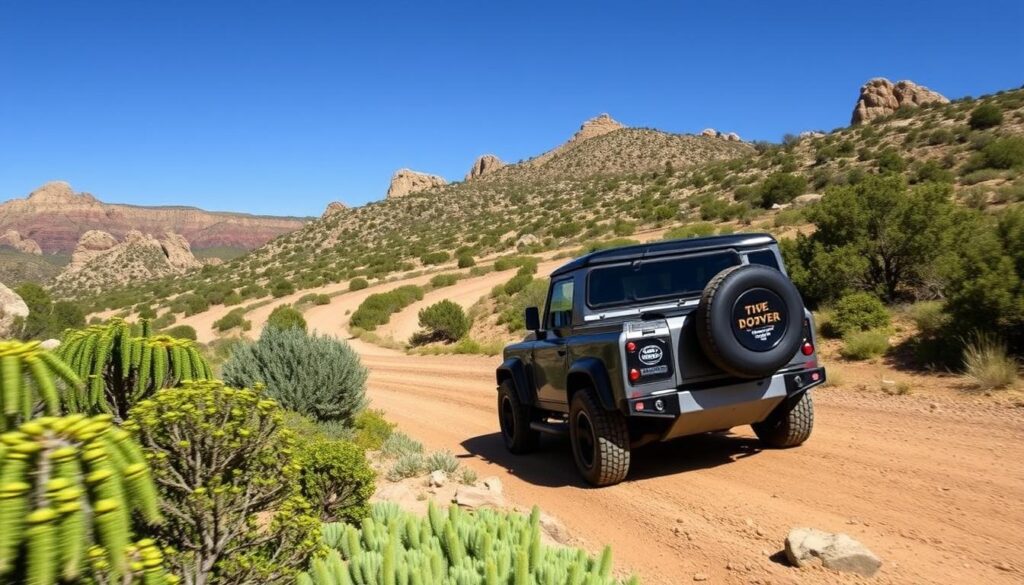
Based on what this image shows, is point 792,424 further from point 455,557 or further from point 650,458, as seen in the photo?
point 455,557

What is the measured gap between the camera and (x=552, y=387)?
7203 millimetres

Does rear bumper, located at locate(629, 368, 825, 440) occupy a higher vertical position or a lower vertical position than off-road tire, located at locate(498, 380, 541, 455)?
higher

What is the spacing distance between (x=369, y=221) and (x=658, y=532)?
7758 centimetres

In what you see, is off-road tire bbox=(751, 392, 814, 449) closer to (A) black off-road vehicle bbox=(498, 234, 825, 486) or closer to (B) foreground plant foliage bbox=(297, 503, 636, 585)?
(A) black off-road vehicle bbox=(498, 234, 825, 486)

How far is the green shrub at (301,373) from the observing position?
29.3 ft

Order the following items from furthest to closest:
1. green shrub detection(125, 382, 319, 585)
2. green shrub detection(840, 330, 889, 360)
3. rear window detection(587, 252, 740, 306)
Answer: green shrub detection(840, 330, 889, 360) → rear window detection(587, 252, 740, 306) → green shrub detection(125, 382, 319, 585)

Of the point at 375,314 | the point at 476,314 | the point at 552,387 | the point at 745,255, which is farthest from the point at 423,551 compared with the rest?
the point at 375,314

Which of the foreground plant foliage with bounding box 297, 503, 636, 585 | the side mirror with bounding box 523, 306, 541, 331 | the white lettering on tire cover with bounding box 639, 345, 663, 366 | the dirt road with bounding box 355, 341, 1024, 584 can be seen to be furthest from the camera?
the side mirror with bounding box 523, 306, 541, 331

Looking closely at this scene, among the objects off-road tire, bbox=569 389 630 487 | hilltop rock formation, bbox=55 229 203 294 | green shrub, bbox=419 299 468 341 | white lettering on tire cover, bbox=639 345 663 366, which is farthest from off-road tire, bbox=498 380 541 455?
hilltop rock formation, bbox=55 229 203 294

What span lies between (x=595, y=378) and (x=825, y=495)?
2.13 m

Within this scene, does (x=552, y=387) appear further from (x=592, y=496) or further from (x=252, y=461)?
(x=252, y=461)

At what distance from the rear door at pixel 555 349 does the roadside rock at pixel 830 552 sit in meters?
2.93

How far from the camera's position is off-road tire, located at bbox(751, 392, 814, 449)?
666 centimetres

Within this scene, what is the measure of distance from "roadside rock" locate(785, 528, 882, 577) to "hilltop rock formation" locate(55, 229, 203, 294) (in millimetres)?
94173
